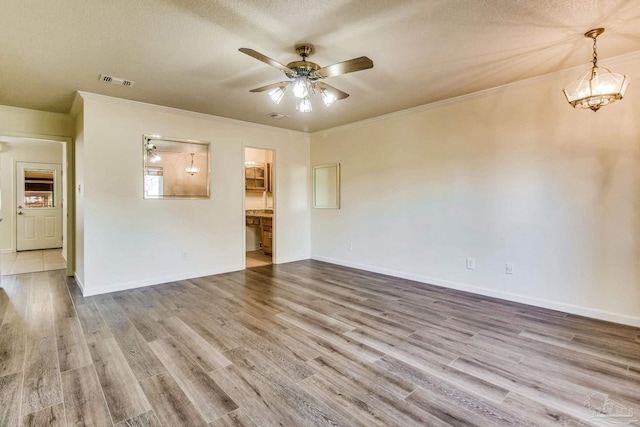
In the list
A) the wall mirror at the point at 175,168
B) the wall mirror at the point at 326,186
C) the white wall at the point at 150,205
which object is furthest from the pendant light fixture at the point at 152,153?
the wall mirror at the point at 326,186

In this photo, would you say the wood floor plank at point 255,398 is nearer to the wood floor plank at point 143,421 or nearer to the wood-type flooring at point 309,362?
the wood-type flooring at point 309,362

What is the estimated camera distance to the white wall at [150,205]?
154 inches

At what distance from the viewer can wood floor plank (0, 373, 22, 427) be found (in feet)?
5.47

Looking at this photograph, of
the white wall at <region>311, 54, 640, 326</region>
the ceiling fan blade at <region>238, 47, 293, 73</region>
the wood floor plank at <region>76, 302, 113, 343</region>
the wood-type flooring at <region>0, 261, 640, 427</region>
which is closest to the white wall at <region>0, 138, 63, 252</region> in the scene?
the wood-type flooring at <region>0, 261, 640, 427</region>

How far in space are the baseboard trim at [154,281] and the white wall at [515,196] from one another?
2339 millimetres

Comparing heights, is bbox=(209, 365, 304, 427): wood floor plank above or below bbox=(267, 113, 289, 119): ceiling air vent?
below

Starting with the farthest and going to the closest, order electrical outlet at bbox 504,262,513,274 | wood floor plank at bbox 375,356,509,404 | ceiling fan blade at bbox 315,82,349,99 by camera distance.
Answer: electrical outlet at bbox 504,262,513,274, ceiling fan blade at bbox 315,82,349,99, wood floor plank at bbox 375,356,509,404

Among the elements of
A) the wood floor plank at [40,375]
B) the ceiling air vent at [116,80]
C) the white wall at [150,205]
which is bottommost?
the wood floor plank at [40,375]

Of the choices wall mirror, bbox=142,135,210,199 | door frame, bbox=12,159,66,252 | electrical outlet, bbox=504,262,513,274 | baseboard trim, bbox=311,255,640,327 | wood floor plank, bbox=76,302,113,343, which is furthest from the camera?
door frame, bbox=12,159,66,252

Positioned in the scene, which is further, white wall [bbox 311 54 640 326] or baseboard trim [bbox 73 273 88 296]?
baseboard trim [bbox 73 273 88 296]

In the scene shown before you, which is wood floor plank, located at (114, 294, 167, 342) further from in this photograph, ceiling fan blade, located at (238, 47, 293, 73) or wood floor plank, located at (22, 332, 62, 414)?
ceiling fan blade, located at (238, 47, 293, 73)

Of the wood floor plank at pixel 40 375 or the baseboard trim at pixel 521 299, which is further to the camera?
the baseboard trim at pixel 521 299

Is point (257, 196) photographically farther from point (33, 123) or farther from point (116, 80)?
point (116, 80)

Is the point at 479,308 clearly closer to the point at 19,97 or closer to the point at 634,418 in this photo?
the point at 634,418
